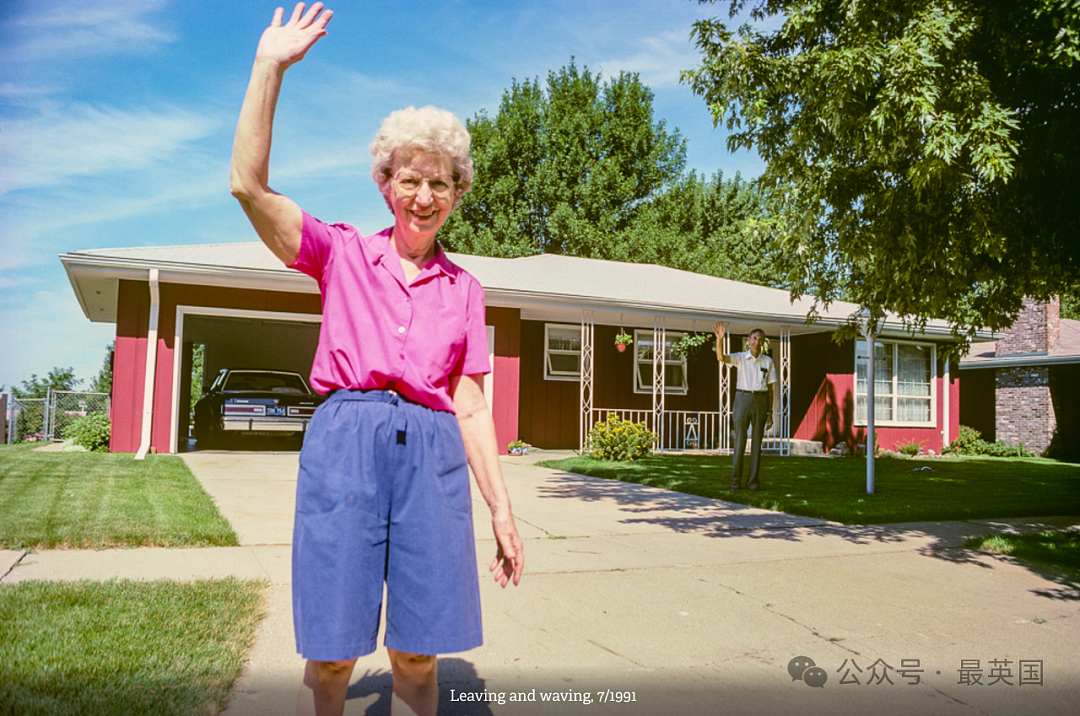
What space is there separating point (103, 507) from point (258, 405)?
7.14 meters

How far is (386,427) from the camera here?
1.92 m

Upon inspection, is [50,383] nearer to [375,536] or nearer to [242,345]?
[242,345]

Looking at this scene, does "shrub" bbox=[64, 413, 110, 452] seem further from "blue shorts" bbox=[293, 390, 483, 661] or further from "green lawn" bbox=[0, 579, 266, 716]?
"blue shorts" bbox=[293, 390, 483, 661]

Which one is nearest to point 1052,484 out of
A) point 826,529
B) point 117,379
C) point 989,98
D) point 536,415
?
point 826,529

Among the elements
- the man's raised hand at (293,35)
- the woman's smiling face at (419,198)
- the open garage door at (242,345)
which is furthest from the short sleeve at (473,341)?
the open garage door at (242,345)

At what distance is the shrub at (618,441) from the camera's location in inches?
508

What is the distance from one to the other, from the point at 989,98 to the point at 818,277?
3.57m

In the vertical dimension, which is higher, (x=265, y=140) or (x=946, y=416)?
(x=265, y=140)

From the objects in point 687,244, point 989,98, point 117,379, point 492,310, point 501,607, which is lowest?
point 501,607

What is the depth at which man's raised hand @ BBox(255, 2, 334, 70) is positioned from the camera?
1877 millimetres

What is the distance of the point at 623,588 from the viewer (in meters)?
4.50

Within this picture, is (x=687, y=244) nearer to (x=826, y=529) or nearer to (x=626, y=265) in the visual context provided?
(x=626, y=265)

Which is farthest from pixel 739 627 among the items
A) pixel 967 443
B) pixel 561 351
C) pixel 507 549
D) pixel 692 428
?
pixel 967 443

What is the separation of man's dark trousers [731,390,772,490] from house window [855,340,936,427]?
9.68 m
